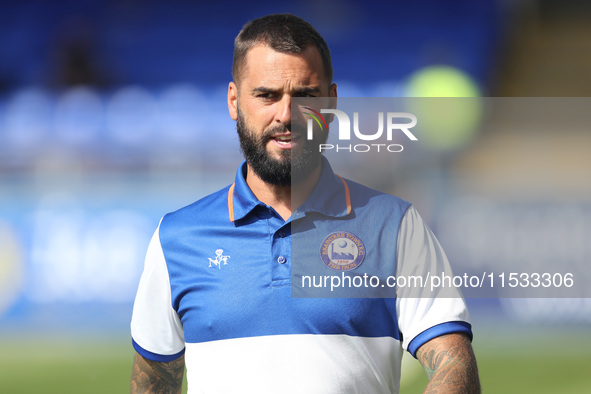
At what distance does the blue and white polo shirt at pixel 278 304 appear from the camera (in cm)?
139

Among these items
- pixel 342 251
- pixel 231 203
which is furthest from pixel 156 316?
pixel 342 251

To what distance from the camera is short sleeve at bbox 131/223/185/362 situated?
1557 mm

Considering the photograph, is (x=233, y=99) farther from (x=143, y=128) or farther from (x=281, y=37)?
(x=143, y=128)

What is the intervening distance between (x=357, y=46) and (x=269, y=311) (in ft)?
15.9

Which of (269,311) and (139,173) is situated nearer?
(269,311)

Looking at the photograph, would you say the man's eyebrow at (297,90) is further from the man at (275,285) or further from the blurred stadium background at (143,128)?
the blurred stadium background at (143,128)

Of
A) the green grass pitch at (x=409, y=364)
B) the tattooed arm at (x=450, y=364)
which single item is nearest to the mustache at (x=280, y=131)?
the tattooed arm at (x=450, y=364)

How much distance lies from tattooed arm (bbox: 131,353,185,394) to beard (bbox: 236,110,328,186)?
1.56 ft

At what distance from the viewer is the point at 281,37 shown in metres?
1.48

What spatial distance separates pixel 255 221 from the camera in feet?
5.03

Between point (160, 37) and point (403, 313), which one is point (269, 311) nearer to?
point (403, 313)

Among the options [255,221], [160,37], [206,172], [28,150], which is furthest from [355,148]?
[160,37]

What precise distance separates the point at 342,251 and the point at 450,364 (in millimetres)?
312

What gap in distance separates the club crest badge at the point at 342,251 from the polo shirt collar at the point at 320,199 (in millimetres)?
52
